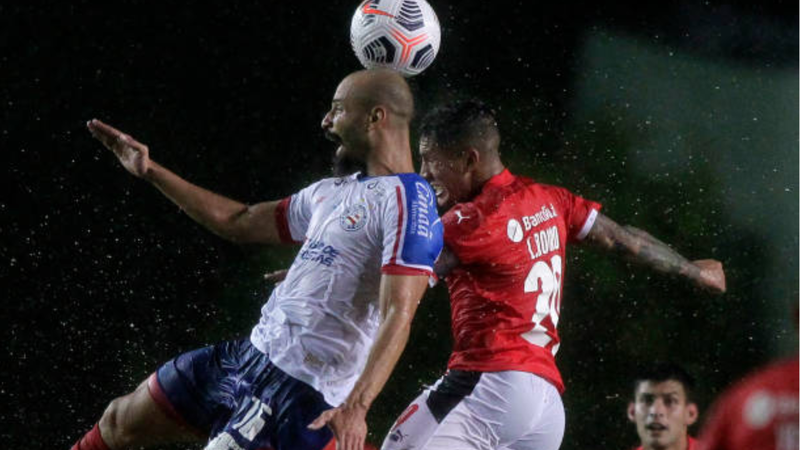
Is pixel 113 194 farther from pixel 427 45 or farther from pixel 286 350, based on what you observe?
pixel 286 350

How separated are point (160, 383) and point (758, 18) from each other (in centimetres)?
559

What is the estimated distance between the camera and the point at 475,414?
12.7ft

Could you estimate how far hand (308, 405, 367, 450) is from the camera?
2.92 meters

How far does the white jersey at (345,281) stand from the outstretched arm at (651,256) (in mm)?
1137

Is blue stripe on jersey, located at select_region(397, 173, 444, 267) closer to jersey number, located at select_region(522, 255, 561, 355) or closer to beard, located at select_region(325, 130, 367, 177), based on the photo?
beard, located at select_region(325, 130, 367, 177)

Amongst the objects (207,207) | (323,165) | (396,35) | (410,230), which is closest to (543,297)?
(410,230)

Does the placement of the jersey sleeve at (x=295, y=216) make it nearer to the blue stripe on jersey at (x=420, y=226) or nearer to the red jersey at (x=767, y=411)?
the blue stripe on jersey at (x=420, y=226)

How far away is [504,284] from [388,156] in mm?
694

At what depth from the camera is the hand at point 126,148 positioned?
370 centimetres

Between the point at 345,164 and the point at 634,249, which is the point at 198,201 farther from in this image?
the point at 634,249

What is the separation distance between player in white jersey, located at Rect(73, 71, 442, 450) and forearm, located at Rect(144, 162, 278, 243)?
0.11 m

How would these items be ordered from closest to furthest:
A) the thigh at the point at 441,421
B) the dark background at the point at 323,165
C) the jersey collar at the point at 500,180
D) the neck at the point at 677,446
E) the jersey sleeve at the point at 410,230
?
the jersey sleeve at the point at 410,230 → the thigh at the point at 441,421 → the jersey collar at the point at 500,180 → the neck at the point at 677,446 → the dark background at the point at 323,165

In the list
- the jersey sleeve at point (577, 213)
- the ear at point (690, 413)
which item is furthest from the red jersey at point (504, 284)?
the ear at point (690, 413)

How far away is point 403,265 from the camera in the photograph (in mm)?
3174
